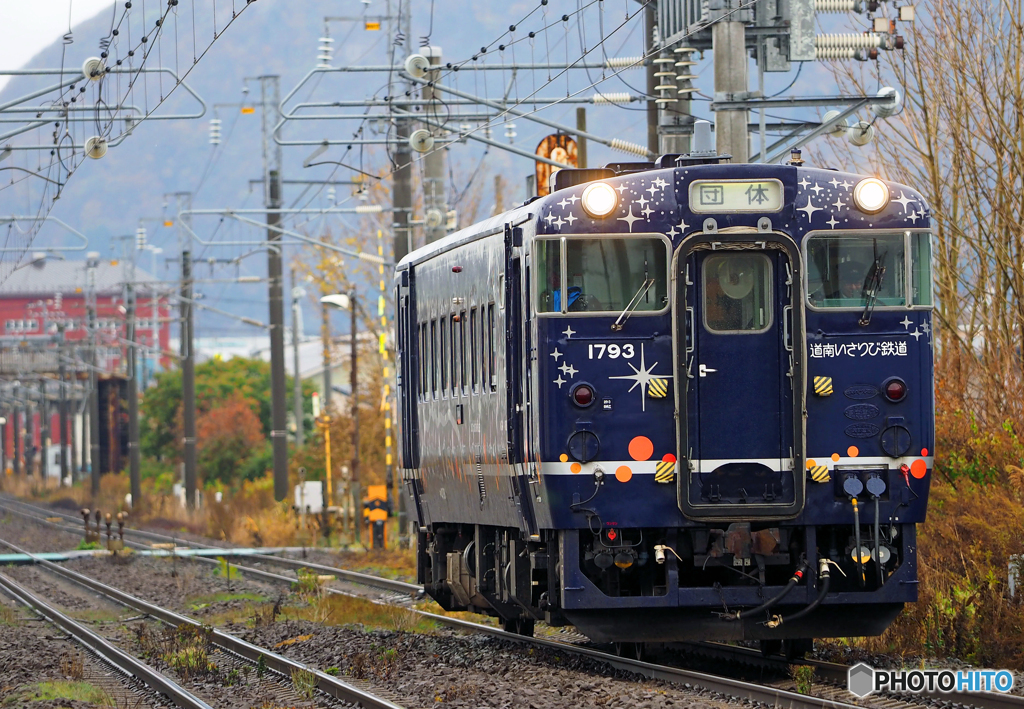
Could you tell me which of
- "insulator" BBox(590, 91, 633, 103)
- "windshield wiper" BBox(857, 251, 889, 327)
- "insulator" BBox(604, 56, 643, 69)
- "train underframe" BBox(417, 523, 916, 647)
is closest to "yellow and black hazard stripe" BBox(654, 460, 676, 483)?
"train underframe" BBox(417, 523, 916, 647)

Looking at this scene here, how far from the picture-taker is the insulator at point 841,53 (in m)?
20.1

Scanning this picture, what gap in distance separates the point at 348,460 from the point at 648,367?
3820cm

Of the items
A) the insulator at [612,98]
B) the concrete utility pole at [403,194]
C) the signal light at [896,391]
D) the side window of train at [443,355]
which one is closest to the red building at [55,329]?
the concrete utility pole at [403,194]

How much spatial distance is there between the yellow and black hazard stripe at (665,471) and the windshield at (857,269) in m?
1.58

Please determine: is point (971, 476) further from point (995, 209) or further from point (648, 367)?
point (648, 367)

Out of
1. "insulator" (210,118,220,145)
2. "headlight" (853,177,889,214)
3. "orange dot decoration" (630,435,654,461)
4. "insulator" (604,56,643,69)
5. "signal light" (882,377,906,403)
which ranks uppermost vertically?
"insulator" (210,118,220,145)

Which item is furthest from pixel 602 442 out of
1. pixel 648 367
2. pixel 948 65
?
pixel 948 65

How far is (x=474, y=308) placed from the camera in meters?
13.7

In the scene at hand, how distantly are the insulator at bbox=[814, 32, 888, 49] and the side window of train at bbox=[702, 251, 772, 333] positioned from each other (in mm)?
8414

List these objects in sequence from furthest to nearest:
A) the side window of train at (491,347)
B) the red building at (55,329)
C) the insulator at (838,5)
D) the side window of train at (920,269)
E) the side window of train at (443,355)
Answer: the red building at (55,329)
the insulator at (838,5)
the side window of train at (443,355)
the side window of train at (491,347)
the side window of train at (920,269)

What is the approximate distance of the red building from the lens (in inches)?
3182

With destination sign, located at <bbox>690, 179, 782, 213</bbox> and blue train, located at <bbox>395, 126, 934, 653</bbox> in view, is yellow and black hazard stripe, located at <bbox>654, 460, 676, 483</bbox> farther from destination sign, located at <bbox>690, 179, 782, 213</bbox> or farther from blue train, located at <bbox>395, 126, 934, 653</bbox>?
destination sign, located at <bbox>690, 179, 782, 213</bbox>

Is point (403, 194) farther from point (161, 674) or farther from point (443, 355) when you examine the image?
point (161, 674)

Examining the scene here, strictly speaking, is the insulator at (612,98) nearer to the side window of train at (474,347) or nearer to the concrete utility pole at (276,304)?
the side window of train at (474,347)
